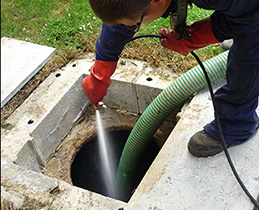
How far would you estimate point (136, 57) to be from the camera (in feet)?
8.57

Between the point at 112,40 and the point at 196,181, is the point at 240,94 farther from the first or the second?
the point at 112,40

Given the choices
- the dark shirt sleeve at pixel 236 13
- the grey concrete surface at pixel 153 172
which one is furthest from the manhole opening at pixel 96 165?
the dark shirt sleeve at pixel 236 13

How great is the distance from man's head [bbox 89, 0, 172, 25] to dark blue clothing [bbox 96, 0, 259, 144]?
0.71 feet

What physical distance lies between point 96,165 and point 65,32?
4.30 ft

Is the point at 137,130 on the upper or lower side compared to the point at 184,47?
lower

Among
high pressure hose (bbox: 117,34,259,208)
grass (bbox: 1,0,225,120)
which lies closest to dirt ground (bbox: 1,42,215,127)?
grass (bbox: 1,0,225,120)

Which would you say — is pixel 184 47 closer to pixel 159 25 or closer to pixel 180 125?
pixel 180 125

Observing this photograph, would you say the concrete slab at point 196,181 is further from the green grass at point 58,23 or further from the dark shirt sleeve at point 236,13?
the green grass at point 58,23

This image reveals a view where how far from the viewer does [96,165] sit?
2.84 meters

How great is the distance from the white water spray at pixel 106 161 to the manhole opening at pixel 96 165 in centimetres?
3

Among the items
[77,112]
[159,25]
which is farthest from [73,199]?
[159,25]

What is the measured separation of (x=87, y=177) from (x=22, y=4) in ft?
6.03

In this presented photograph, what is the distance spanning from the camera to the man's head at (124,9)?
3.55 feet

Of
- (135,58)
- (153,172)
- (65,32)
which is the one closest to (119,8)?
(153,172)
